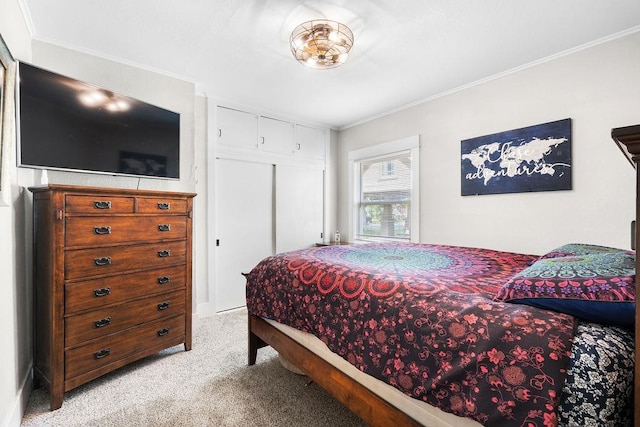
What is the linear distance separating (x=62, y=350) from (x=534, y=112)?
3.99 m

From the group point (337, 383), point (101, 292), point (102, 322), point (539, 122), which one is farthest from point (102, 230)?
point (539, 122)

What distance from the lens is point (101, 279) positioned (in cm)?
201

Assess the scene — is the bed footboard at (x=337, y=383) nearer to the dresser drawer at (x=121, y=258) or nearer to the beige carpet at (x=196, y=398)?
the beige carpet at (x=196, y=398)

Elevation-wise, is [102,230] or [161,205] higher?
[161,205]

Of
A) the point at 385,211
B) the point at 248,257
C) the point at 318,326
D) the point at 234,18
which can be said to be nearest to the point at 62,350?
the point at 318,326

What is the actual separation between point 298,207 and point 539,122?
9.53ft

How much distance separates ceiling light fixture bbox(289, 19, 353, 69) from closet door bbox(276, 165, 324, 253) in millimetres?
1984

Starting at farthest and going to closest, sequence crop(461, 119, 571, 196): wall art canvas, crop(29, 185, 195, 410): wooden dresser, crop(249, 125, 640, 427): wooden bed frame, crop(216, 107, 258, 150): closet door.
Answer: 1. crop(216, 107, 258, 150): closet door
2. crop(461, 119, 571, 196): wall art canvas
3. crop(29, 185, 195, 410): wooden dresser
4. crop(249, 125, 640, 427): wooden bed frame

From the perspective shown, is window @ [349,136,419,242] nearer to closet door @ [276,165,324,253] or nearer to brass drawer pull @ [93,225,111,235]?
closet door @ [276,165,324,253]

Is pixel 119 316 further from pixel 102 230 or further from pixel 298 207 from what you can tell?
pixel 298 207

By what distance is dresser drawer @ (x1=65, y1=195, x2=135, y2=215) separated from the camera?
1.87 metres

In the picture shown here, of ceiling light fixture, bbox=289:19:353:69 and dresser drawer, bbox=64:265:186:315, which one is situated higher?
ceiling light fixture, bbox=289:19:353:69

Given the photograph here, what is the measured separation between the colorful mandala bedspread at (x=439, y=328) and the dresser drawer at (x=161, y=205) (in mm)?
1049

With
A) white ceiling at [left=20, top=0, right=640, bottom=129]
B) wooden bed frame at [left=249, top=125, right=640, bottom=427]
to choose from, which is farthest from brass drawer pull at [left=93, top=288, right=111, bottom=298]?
white ceiling at [left=20, top=0, right=640, bottom=129]
